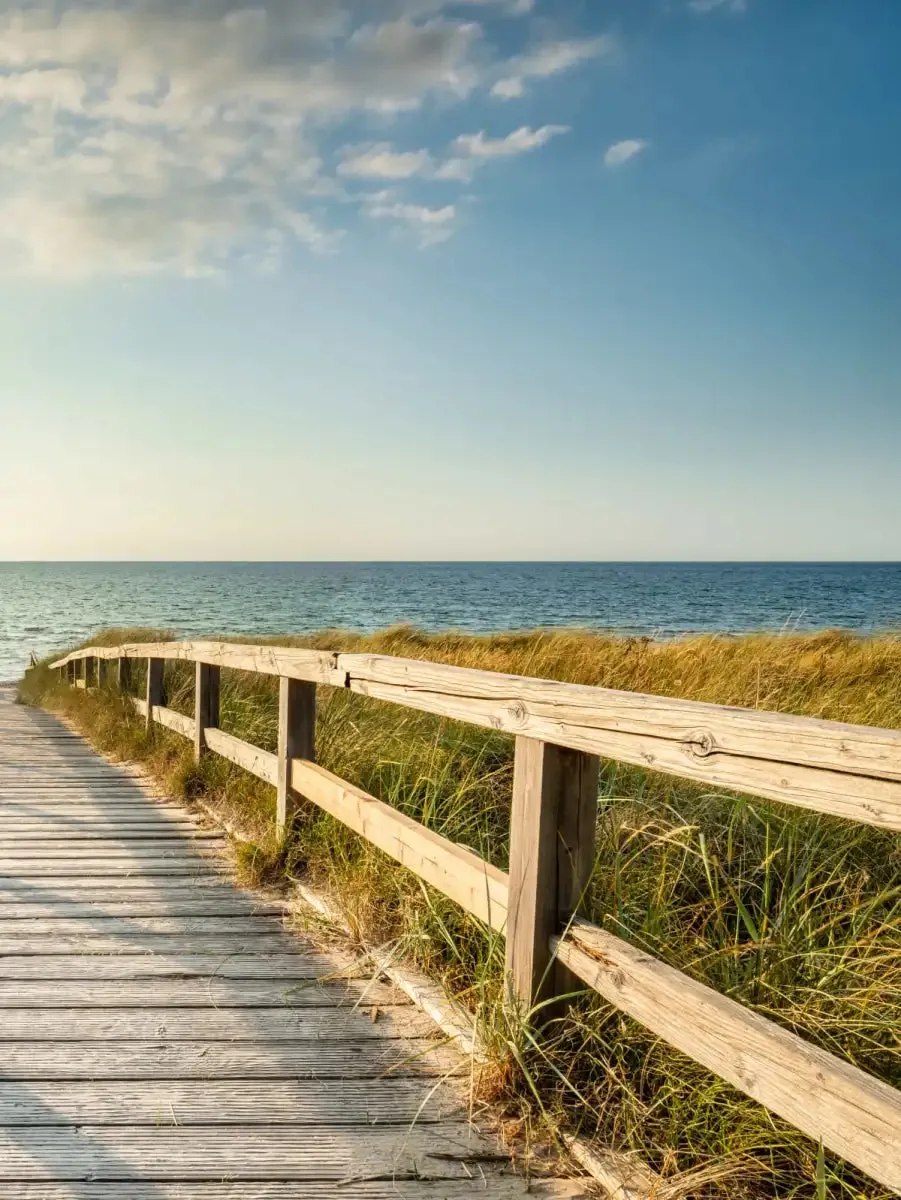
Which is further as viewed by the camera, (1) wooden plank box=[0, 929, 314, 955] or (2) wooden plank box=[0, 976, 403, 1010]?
(1) wooden plank box=[0, 929, 314, 955]

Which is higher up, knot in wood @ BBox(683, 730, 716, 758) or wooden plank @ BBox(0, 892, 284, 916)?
knot in wood @ BBox(683, 730, 716, 758)

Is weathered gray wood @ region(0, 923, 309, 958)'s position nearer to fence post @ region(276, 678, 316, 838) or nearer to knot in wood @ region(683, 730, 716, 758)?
fence post @ region(276, 678, 316, 838)

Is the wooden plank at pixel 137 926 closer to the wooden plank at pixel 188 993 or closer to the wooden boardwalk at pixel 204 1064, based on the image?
the wooden boardwalk at pixel 204 1064

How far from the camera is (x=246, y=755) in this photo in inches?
196

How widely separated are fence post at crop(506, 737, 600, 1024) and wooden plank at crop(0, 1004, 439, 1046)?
14.4 inches

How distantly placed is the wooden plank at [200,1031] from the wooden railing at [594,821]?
0.47 meters

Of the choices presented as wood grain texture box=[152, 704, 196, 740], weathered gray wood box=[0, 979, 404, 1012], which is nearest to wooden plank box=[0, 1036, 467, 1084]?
weathered gray wood box=[0, 979, 404, 1012]

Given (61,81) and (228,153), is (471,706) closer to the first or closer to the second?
(61,81)

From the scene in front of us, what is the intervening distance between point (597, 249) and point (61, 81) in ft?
33.1

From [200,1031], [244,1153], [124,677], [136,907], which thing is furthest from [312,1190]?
[124,677]

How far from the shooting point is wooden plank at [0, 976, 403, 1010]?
2818 millimetres

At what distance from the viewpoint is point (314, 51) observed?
1225 cm

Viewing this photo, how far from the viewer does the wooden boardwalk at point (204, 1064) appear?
1.90 metres

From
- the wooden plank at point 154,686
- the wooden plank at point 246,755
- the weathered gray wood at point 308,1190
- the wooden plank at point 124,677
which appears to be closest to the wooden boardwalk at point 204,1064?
the weathered gray wood at point 308,1190
